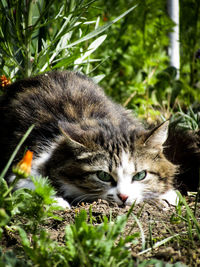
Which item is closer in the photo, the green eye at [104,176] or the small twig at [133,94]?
the green eye at [104,176]

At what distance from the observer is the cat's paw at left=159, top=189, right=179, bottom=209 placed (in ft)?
7.82

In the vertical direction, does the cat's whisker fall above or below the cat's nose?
below

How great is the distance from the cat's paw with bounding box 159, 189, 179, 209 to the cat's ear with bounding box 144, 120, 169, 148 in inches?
14.5

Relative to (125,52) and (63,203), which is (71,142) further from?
(125,52)

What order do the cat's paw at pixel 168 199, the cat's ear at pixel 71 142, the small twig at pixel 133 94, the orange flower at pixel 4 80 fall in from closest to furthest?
the cat's ear at pixel 71 142 < the cat's paw at pixel 168 199 < the orange flower at pixel 4 80 < the small twig at pixel 133 94

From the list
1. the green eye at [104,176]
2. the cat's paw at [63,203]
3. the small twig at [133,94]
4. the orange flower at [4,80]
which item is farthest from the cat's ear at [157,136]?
the small twig at [133,94]

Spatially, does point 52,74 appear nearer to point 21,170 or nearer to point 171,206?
point 171,206

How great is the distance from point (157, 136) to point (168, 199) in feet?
1.55

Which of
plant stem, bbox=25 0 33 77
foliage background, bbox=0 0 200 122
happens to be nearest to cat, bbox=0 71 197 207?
plant stem, bbox=25 0 33 77

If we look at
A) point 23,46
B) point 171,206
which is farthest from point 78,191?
point 23,46

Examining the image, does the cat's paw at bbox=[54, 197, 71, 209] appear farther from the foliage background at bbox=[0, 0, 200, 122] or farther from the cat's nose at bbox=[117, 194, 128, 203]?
the foliage background at bbox=[0, 0, 200, 122]

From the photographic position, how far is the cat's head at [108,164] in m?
2.21

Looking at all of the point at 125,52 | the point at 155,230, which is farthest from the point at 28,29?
the point at 125,52

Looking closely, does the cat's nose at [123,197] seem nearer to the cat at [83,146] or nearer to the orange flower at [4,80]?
the cat at [83,146]
